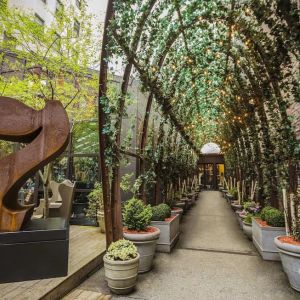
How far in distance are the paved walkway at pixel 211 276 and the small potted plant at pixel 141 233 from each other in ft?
0.78

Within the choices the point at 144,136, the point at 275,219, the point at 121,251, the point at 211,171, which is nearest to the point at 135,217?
the point at 121,251

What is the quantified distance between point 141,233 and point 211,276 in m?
1.27

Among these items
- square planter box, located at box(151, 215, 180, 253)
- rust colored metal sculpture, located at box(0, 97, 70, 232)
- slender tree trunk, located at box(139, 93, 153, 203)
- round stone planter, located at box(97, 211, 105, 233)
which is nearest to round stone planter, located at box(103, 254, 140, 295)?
rust colored metal sculpture, located at box(0, 97, 70, 232)

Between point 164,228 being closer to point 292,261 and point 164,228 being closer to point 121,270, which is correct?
point 121,270

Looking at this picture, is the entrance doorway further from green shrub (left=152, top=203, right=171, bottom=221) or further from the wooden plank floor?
the wooden plank floor

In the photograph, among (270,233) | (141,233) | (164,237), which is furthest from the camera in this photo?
(164,237)

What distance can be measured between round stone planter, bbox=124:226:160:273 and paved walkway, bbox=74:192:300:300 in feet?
0.49

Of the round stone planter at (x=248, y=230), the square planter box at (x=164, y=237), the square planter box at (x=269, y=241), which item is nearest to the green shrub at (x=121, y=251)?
the square planter box at (x=164, y=237)

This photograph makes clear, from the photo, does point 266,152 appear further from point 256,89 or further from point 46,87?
point 46,87

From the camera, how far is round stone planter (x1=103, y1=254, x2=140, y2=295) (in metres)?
3.34

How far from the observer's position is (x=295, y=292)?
136 inches

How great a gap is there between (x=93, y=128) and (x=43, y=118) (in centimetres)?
482

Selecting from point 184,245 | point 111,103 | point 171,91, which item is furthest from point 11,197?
point 171,91

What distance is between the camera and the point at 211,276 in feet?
13.1
